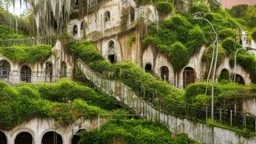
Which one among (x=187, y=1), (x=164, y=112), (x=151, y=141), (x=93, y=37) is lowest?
(x=151, y=141)

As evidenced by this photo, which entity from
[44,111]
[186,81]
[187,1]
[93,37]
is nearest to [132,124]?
[44,111]

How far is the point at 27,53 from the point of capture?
1425 inches

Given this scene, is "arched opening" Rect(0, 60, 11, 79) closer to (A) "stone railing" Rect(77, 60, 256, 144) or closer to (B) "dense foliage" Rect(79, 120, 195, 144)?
(A) "stone railing" Rect(77, 60, 256, 144)

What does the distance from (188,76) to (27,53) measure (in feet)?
55.7

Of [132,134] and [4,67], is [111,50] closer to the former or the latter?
[4,67]

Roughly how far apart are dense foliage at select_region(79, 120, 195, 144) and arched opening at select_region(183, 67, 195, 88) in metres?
13.8

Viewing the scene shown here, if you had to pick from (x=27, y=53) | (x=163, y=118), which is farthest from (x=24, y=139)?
(x=163, y=118)

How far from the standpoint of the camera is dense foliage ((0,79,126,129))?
24.5m

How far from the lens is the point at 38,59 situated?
118 ft

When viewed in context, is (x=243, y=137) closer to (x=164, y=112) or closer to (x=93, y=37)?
(x=164, y=112)

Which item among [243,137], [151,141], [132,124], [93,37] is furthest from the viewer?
[93,37]

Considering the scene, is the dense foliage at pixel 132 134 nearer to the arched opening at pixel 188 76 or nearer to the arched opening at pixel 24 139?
the arched opening at pixel 24 139

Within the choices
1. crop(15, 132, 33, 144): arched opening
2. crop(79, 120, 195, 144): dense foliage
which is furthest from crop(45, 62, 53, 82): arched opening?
crop(79, 120, 195, 144): dense foliage

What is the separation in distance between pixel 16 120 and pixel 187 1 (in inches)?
1108
